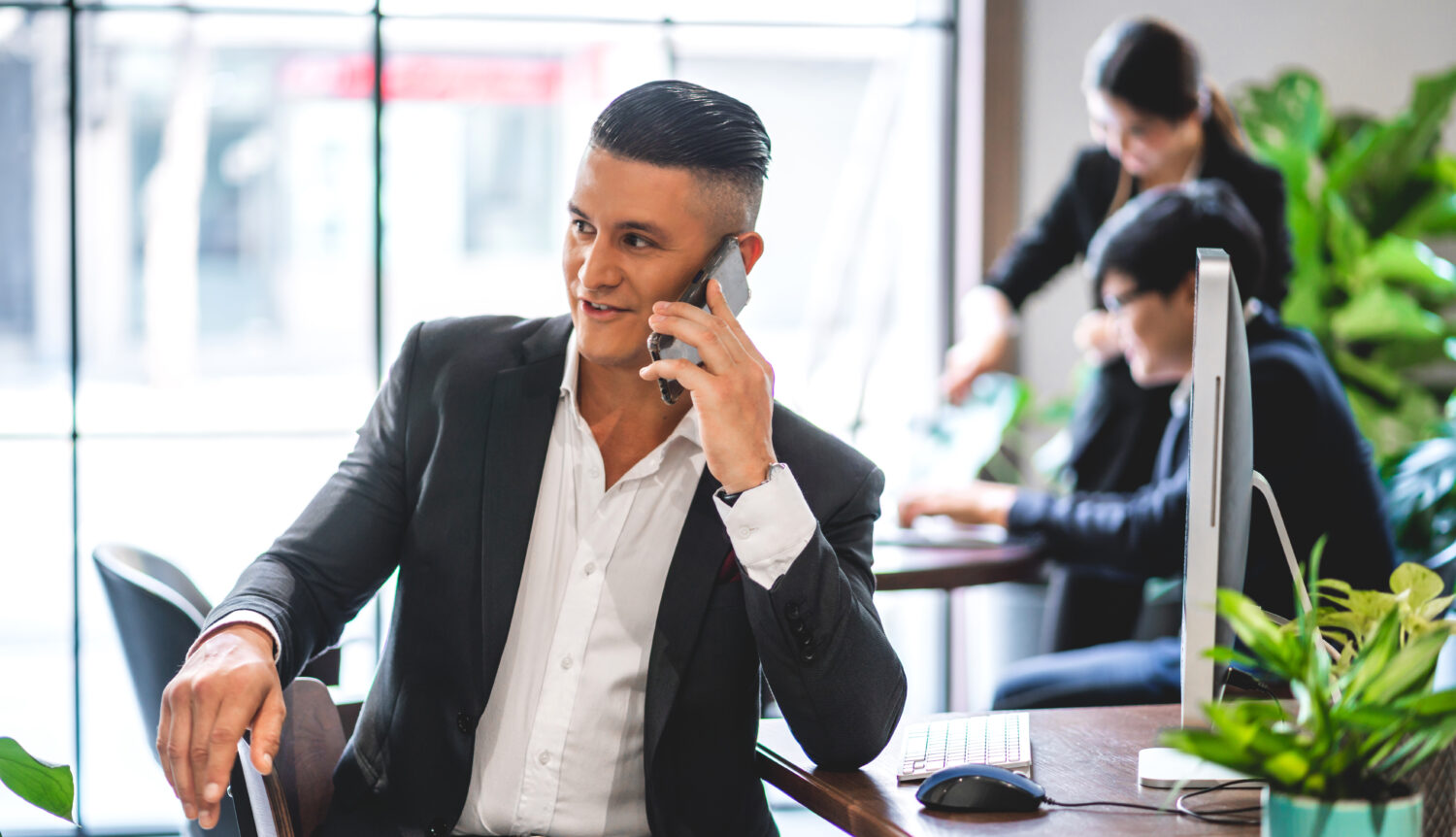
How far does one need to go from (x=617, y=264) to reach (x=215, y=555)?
743 centimetres

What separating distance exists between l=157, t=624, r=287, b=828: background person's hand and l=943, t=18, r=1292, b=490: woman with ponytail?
7.49 feet

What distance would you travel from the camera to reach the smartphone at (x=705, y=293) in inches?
62.4

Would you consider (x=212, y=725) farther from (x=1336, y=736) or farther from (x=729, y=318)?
(x=1336, y=736)

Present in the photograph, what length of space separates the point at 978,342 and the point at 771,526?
7.19ft

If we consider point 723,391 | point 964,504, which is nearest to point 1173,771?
point 723,391

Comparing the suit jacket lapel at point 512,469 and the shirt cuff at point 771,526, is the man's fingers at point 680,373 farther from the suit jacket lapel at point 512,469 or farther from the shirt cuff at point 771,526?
the suit jacket lapel at point 512,469

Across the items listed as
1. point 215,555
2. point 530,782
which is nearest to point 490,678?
point 530,782

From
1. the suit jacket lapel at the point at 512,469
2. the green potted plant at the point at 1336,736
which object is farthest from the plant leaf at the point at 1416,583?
the suit jacket lapel at the point at 512,469

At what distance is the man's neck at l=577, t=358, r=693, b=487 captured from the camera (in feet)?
5.84

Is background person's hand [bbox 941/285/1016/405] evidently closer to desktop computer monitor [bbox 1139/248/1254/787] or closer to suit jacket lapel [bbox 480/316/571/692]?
suit jacket lapel [bbox 480/316/571/692]

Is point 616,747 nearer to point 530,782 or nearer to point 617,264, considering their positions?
point 530,782

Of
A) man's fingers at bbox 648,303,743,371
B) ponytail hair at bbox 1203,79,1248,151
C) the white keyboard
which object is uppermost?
ponytail hair at bbox 1203,79,1248,151

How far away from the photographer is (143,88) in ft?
41.8

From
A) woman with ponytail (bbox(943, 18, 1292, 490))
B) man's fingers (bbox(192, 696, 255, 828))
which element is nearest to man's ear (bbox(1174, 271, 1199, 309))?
woman with ponytail (bbox(943, 18, 1292, 490))
